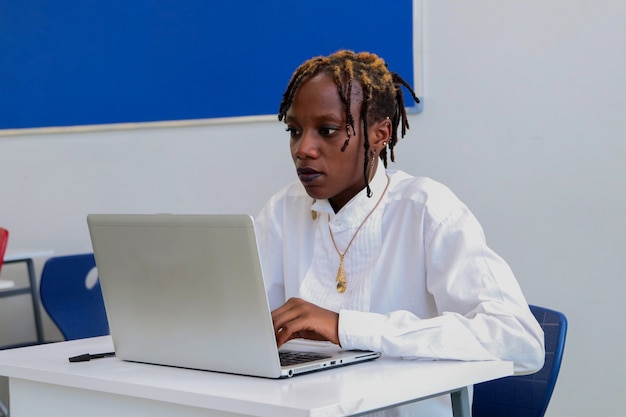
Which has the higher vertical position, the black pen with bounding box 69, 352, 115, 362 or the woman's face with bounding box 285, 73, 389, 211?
the woman's face with bounding box 285, 73, 389, 211

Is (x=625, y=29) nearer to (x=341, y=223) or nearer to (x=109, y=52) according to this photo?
(x=341, y=223)

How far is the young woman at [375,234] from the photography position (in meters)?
1.52

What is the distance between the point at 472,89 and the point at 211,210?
3.75 ft

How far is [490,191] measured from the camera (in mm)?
2969

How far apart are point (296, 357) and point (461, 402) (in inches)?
10.2

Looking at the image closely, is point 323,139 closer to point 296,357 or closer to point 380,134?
point 380,134

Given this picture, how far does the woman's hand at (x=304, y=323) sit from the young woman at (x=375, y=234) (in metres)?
0.02

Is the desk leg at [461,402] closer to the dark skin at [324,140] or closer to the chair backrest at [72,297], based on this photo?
the dark skin at [324,140]

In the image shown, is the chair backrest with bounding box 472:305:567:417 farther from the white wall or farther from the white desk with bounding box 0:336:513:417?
the white wall

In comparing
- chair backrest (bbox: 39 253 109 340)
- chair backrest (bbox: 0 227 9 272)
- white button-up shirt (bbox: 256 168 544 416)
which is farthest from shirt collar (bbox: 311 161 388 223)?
chair backrest (bbox: 39 253 109 340)

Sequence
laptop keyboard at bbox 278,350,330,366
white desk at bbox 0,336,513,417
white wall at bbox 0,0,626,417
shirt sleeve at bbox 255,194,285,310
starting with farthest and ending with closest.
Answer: white wall at bbox 0,0,626,417, shirt sleeve at bbox 255,194,285,310, laptop keyboard at bbox 278,350,330,366, white desk at bbox 0,336,513,417

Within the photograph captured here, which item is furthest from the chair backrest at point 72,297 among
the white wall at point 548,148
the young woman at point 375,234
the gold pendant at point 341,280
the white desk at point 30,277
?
the gold pendant at point 341,280

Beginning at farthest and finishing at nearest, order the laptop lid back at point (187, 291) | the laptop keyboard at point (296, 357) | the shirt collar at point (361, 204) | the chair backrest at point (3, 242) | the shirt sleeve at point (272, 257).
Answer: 1. the chair backrest at point (3, 242)
2. the shirt sleeve at point (272, 257)
3. the shirt collar at point (361, 204)
4. the laptop keyboard at point (296, 357)
5. the laptop lid back at point (187, 291)

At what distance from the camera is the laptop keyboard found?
1.36m
